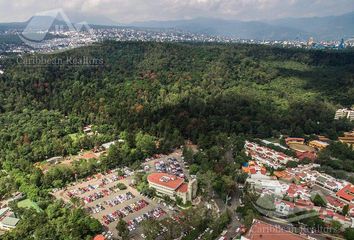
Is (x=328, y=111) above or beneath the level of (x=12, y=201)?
above

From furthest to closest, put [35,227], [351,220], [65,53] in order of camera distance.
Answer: [65,53] → [351,220] → [35,227]

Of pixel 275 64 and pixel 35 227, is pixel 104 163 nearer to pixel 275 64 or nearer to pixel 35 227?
pixel 35 227

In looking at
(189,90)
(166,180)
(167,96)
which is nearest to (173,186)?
(166,180)

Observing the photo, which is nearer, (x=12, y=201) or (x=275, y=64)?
(x=12, y=201)

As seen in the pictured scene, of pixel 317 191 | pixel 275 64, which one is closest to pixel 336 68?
pixel 275 64

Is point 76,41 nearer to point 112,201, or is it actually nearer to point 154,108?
point 154,108

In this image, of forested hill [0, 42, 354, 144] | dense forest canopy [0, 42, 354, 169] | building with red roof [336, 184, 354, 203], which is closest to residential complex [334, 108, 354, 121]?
forested hill [0, 42, 354, 144]

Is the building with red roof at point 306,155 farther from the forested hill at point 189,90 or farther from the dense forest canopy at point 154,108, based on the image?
the forested hill at point 189,90
